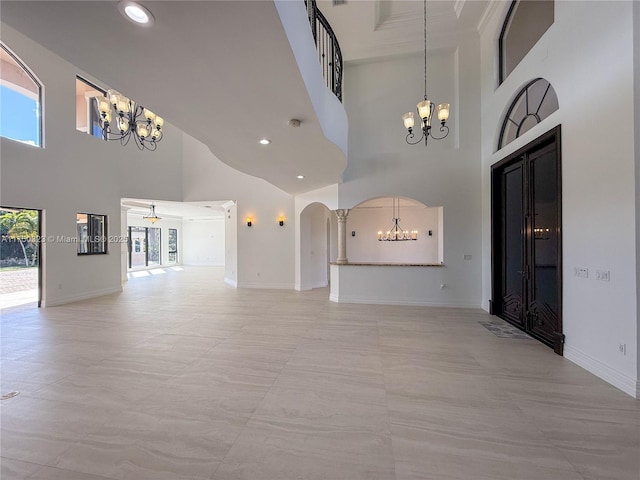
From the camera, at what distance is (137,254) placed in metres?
14.5

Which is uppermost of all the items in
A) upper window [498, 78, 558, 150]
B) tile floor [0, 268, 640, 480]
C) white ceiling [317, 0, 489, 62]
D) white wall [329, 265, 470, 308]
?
white ceiling [317, 0, 489, 62]

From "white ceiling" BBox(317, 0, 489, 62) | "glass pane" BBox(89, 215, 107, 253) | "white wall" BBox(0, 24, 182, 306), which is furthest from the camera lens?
"glass pane" BBox(89, 215, 107, 253)

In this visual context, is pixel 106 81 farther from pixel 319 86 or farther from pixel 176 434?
pixel 176 434

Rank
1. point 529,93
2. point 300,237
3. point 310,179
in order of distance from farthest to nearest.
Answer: point 300,237 < point 310,179 < point 529,93

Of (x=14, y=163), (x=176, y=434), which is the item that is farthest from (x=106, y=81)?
(x=14, y=163)

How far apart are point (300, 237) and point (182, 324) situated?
162 inches

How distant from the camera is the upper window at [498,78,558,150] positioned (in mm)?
3882

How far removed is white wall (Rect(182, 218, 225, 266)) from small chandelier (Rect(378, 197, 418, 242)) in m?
9.97

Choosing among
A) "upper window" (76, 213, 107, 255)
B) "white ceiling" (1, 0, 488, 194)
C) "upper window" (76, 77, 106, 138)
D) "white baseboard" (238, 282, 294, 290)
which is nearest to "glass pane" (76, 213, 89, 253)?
"upper window" (76, 213, 107, 255)

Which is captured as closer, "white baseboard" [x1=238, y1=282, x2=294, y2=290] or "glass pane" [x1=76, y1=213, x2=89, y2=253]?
"glass pane" [x1=76, y1=213, x2=89, y2=253]

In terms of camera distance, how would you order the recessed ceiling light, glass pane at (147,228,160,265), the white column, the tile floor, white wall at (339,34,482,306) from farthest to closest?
glass pane at (147,228,160,265) → the white column → white wall at (339,34,482,306) → the tile floor → the recessed ceiling light

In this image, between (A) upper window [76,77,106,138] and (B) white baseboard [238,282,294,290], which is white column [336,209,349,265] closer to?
(B) white baseboard [238,282,294,290]

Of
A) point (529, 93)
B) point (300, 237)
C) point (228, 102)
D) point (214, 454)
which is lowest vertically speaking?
point (214, 454)

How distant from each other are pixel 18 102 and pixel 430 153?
29.4 feet
